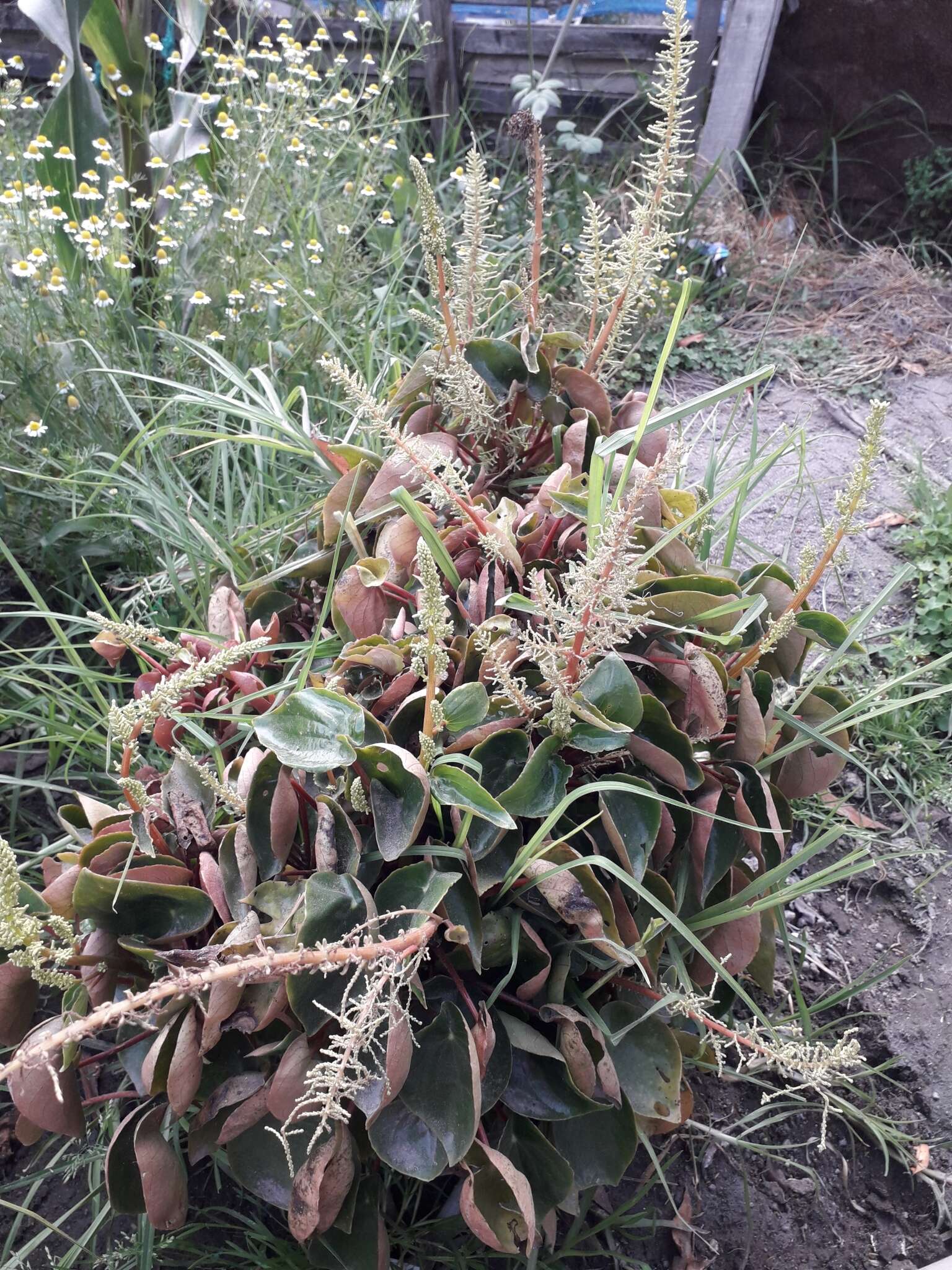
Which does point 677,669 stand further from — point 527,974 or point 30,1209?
point 30,1209

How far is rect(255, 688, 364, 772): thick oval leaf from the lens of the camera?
89 cm

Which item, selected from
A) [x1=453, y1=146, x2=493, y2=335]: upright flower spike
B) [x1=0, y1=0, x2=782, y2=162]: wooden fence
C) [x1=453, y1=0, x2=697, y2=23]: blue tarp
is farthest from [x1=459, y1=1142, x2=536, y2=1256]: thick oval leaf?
[x1=453, y1=0, x2=697, y2=23]: blue tarp

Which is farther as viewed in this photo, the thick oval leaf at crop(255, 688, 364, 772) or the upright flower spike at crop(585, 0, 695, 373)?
the upright flower spike at crop(585, 0, 695, 373)

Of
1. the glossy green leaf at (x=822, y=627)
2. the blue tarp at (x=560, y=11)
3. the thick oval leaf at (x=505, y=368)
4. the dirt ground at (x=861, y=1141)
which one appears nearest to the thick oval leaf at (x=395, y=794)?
the glossy green leaf at (x=822, y=627)

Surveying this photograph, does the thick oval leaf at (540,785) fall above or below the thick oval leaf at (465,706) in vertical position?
below

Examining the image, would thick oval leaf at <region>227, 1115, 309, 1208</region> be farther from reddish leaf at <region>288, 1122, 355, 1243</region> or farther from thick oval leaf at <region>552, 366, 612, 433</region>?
thick oval leaf at <region>552, 366, 612, 433</region>

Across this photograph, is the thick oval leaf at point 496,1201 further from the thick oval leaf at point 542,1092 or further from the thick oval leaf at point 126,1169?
the thick oval leaf at point 126,1169

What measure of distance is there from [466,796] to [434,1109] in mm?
310

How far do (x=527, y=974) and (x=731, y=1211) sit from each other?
A: 2.12 ft

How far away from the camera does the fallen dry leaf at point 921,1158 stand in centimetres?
141

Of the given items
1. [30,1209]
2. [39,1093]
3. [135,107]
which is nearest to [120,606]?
[30,1209]

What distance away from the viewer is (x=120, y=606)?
203 cm

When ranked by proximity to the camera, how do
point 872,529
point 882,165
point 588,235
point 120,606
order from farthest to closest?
point 882,165, point 872,529, point 120,606, point 588,235

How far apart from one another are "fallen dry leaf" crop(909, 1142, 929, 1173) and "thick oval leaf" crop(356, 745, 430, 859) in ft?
3.46
